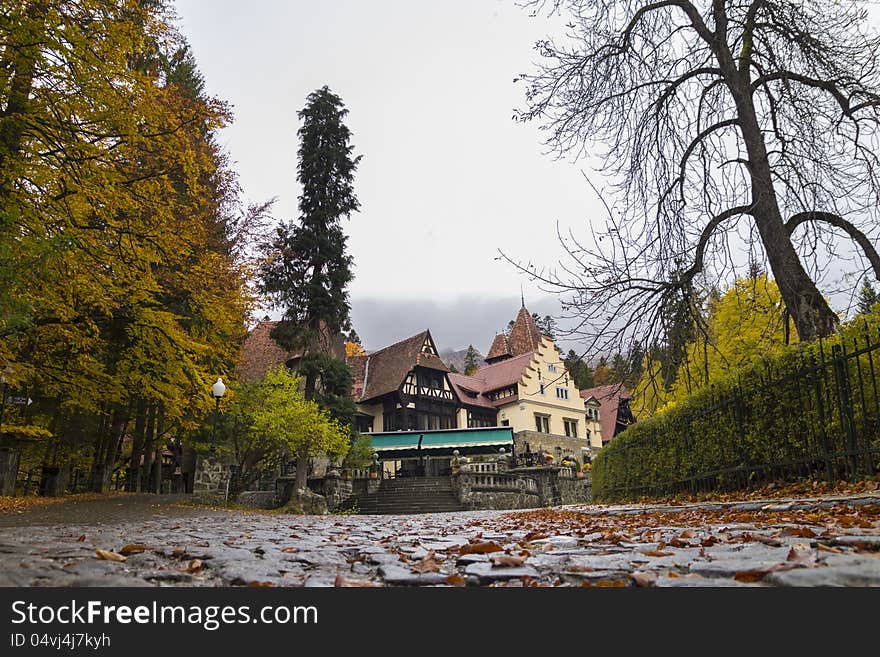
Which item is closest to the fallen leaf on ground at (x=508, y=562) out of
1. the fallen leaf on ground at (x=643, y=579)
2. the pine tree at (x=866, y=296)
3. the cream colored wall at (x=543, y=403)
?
the fallen leaf on ground at (x=643, y=579)

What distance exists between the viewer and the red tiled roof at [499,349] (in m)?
58.9

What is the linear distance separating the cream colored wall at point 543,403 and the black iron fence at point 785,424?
3505 cm

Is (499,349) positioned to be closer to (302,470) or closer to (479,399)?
(479,399)

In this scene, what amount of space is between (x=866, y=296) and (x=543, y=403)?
41.7 meters

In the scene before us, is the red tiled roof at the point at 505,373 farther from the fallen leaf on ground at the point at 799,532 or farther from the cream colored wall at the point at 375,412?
the fallen leaf on ground at the point at 799,532

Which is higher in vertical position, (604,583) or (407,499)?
(604,583)

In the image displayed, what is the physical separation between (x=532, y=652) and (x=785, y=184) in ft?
33.5

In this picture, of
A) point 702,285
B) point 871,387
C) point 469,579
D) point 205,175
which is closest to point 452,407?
point 205,175

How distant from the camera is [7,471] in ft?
56.9

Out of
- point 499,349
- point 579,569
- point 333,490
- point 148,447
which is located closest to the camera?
point 579,569

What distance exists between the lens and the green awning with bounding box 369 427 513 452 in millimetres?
36938

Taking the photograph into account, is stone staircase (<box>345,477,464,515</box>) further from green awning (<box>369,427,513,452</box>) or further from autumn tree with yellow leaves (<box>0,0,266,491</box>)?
autumn tree with yellow leaves (<box>0,0,266,491</box>)

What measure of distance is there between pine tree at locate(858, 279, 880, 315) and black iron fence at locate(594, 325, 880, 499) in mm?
872

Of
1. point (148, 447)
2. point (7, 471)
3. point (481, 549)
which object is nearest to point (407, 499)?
point (148, 447)
